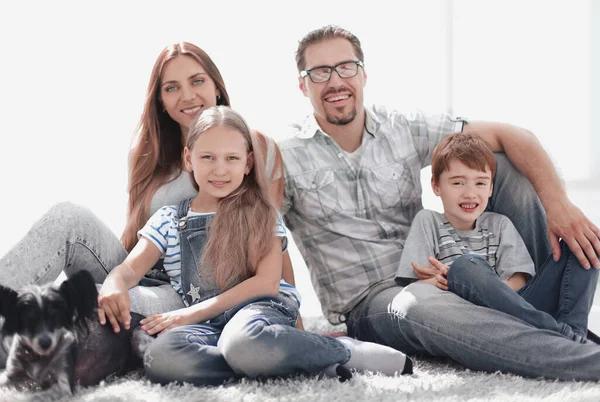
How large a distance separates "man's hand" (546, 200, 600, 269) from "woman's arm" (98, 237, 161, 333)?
0.94 m

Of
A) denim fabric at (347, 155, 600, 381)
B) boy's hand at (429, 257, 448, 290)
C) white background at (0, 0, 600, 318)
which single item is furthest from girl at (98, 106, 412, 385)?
white background at (0, 0, 600, 318)

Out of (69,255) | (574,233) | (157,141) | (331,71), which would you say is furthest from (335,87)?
(69,255)

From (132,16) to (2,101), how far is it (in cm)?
59

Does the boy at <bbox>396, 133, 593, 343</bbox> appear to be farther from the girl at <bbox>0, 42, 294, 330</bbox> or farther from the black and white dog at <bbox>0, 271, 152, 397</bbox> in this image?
the black and white dog at <bbox>0, 271, 152, 397</bbox>

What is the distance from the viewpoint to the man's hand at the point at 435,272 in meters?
1.80

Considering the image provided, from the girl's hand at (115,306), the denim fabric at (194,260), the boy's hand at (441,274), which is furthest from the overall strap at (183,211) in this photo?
the boy's hand at (441,274)

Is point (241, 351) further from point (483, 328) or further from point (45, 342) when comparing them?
point (483, 328)

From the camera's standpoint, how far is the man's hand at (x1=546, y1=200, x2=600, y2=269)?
69.2 inches

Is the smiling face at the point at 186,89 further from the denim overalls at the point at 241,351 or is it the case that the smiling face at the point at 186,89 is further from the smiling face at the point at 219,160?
the denim overalls at the point at 241,351

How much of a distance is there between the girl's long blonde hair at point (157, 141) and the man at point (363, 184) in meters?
0.29

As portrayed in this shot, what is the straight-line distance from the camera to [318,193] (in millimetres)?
2031

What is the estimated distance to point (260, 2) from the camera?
311 centimetres

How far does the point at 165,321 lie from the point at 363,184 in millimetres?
693

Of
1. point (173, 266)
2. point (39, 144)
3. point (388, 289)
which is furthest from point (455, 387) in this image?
point (39, 144)
